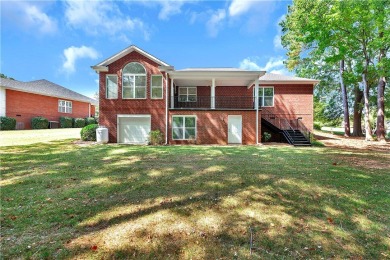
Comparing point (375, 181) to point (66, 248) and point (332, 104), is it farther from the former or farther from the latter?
point (332, 104)

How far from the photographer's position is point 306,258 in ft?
9.62

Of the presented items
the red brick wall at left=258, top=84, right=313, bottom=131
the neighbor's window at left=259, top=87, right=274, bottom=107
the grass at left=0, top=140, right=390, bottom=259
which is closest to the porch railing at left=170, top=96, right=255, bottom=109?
the neighbor's window at left=259, top=87, right=274, bottom=107

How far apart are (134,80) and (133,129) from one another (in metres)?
3.63

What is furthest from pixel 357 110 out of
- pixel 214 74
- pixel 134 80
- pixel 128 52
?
pixel 128 52

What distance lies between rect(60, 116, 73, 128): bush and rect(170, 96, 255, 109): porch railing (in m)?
18.7

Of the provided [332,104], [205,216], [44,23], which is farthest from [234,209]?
[332,104]

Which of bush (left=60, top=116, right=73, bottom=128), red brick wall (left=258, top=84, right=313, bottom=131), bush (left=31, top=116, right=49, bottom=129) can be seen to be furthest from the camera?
bush (left=60, top=116, right=73, bottom=128)

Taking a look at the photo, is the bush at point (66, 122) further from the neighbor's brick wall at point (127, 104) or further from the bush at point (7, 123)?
the neighbor's brick wall at point (127, 104)

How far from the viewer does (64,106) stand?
2964 cm

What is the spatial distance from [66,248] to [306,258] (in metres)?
3.51

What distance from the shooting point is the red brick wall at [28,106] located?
2248 cm

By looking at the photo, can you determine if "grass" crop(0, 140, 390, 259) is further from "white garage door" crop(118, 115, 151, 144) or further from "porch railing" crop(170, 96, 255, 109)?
"porch railing" crop(170, 96, 255, 109)

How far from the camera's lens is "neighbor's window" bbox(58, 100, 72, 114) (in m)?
29.0

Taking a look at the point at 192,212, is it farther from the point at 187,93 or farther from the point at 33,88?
the point at 33,88
